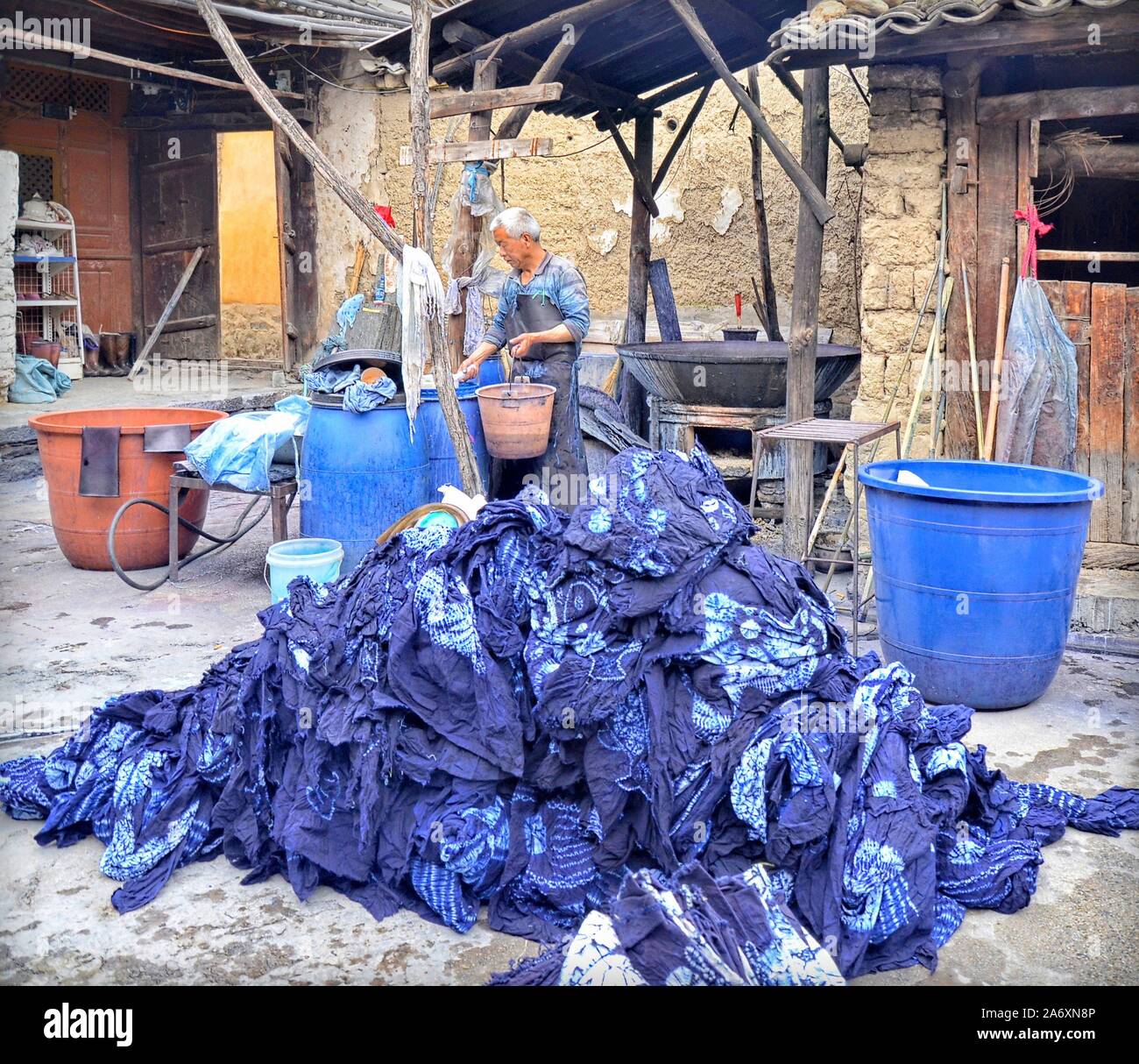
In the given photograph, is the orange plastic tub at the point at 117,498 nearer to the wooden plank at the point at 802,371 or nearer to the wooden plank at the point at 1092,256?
the wooden plank at the point at 802,371

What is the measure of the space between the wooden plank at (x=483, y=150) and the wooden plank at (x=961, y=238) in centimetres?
228

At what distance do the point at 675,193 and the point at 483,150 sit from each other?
5671 mm

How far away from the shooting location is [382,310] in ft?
31.3

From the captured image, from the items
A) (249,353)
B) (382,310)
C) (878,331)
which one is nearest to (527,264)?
(878,331)

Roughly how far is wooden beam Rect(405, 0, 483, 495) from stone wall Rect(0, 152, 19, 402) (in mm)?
5585

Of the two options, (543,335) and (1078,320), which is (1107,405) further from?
(543,335)

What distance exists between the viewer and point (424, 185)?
18.3ft

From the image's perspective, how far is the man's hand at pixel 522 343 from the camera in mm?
6812

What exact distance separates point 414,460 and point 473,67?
8.19 feet

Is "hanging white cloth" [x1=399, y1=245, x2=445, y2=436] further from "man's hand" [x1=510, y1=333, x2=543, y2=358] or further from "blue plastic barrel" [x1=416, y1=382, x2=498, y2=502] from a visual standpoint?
"man's hand" [x1=510, y1=333, x2=543, y2=358]

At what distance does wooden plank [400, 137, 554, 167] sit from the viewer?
561cm

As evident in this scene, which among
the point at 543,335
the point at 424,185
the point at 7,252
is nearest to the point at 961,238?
the point at 543,335

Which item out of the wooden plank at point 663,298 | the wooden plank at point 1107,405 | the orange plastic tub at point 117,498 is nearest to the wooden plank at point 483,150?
the orange plastic tub at point 117,498
